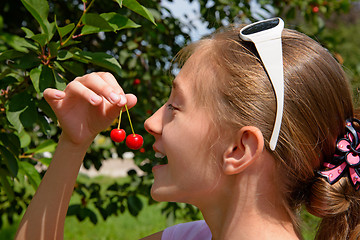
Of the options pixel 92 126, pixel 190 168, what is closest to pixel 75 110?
pixel 92 126

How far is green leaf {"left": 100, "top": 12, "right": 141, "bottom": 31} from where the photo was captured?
4.96 feet

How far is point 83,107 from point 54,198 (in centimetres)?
29

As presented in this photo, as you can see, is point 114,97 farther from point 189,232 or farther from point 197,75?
A: point 189,232

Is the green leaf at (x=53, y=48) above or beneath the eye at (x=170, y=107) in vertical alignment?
above

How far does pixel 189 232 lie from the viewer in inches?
62.4

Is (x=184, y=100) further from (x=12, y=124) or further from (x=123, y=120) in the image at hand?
(x=123, y=120)

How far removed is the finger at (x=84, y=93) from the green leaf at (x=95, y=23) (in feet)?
0.88

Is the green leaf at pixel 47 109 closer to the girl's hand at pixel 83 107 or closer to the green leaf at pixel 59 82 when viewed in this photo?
the green leaf at pixel 59 82

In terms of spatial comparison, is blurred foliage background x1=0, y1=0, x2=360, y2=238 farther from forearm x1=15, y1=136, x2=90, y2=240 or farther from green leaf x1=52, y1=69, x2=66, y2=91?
forearm x1=15, y1=136, x2=90, y2=240

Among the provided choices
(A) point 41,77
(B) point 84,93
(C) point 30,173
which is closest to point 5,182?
(C) point 30,173

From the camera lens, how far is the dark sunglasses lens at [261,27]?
128 centimetres

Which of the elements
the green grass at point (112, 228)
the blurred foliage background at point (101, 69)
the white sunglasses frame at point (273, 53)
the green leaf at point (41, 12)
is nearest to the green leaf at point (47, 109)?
the blurred foliage background at point (101, 69)

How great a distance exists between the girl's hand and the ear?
31 cm

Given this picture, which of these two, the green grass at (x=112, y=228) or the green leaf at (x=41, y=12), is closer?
the green leaf at (x=41, y=12)
